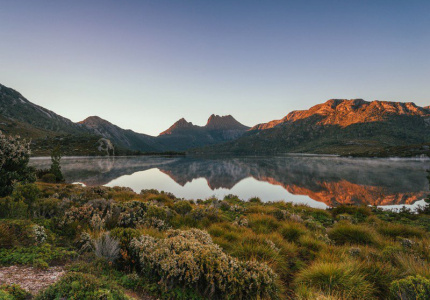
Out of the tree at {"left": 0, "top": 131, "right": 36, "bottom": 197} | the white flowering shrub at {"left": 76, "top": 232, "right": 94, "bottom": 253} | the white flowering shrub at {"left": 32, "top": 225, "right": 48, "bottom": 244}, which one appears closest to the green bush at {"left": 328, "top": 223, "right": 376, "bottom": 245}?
the white flowering shrub at {"left": 76, "top": 232, "right": 94, "bottom": 253}

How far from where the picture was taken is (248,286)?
4.46 meters

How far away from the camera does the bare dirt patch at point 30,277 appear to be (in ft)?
12.7

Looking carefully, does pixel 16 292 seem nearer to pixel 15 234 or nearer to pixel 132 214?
pixel 15 234

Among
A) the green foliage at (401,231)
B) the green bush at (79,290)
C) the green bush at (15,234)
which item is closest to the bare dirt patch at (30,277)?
the green bush at (79,290)

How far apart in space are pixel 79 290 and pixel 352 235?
10.0m

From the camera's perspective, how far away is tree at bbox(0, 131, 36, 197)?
10570 mm

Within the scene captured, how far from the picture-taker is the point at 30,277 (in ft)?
13.9

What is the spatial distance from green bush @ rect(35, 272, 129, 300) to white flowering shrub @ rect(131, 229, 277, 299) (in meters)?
1.29

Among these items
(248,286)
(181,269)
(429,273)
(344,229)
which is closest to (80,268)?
(181,269)

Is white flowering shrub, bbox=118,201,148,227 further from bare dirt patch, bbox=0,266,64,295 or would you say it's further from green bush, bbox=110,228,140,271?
bare dirt patch, bbox=0,266,64,295

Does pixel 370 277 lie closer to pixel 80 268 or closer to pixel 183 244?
pixel 183 244

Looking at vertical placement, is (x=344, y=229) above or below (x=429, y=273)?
below

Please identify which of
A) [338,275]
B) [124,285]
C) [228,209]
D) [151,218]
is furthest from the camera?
[228,209]

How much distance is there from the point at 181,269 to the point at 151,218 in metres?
4.58
